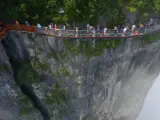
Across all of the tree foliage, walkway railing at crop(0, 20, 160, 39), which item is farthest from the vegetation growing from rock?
the tree foliage

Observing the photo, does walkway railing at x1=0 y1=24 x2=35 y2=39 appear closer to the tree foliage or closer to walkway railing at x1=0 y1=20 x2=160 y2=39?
walkway railing at x1=0 y1=20 x2=160 y2=39

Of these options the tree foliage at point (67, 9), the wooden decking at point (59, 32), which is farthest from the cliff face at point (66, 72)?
the tree foliage at point (67, 9)

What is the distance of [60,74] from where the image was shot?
29.4 meters

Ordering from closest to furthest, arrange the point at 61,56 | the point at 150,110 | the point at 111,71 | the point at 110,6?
the point at 110,6, the point at 61,56, the point at 111,71, the point at 150,110

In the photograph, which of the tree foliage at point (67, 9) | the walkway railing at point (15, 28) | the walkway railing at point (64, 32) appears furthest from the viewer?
the walkway railing at point (15, 28)

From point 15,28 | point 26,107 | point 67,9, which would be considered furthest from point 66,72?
point 15,28

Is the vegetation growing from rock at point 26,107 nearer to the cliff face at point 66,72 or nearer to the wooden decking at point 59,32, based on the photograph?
the cliff face at point 66,72

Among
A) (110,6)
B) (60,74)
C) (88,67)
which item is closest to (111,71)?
(88,67)

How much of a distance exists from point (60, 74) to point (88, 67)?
12.5 ft

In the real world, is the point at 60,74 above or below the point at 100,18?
below

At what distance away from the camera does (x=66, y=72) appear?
2920 centimetres

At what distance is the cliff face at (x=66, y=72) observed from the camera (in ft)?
91.0

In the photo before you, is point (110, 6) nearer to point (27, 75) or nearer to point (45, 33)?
point (45, 33)

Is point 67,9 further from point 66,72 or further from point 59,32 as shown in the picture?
point 66,72
